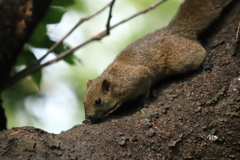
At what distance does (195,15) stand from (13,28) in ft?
7.42

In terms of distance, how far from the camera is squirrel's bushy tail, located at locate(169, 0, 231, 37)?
12.5 ft

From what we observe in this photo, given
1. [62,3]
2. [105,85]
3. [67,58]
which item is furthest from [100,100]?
[62,3]

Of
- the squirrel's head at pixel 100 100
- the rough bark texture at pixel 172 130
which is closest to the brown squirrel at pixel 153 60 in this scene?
the squirrel's head at pixel 100 100

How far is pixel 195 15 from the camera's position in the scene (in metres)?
3.93

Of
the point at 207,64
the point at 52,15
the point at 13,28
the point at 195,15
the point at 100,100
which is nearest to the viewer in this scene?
the point at 207,64

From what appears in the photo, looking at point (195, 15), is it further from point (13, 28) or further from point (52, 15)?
point (13, 28)

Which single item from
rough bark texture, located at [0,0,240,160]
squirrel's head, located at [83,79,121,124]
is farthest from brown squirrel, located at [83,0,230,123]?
rough bark texture, located at [0,0,240,160]

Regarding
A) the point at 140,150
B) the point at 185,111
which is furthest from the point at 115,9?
the point at 140,150

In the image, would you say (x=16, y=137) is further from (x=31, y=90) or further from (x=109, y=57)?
(x=109, y=57)

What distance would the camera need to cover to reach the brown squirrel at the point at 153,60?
3.55m

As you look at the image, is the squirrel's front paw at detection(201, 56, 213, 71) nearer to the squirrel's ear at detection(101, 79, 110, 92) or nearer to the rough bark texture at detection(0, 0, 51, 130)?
the squirrel's ear at detection(101, 79, 110, 92)

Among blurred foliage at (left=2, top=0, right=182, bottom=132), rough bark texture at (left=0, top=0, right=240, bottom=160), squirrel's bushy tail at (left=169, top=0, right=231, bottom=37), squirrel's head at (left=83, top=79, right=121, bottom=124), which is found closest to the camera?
rough bark texture at (left=0, top=0, right=240, bottom=160)

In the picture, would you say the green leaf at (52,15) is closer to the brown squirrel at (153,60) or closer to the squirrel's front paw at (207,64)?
the brown squirrel at (153,60)

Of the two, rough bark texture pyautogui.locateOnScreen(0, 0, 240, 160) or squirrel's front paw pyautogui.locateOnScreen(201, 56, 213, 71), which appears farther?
squirrel's front paw pyautogui.locateOnScreen(201, 56, 213, 71)
